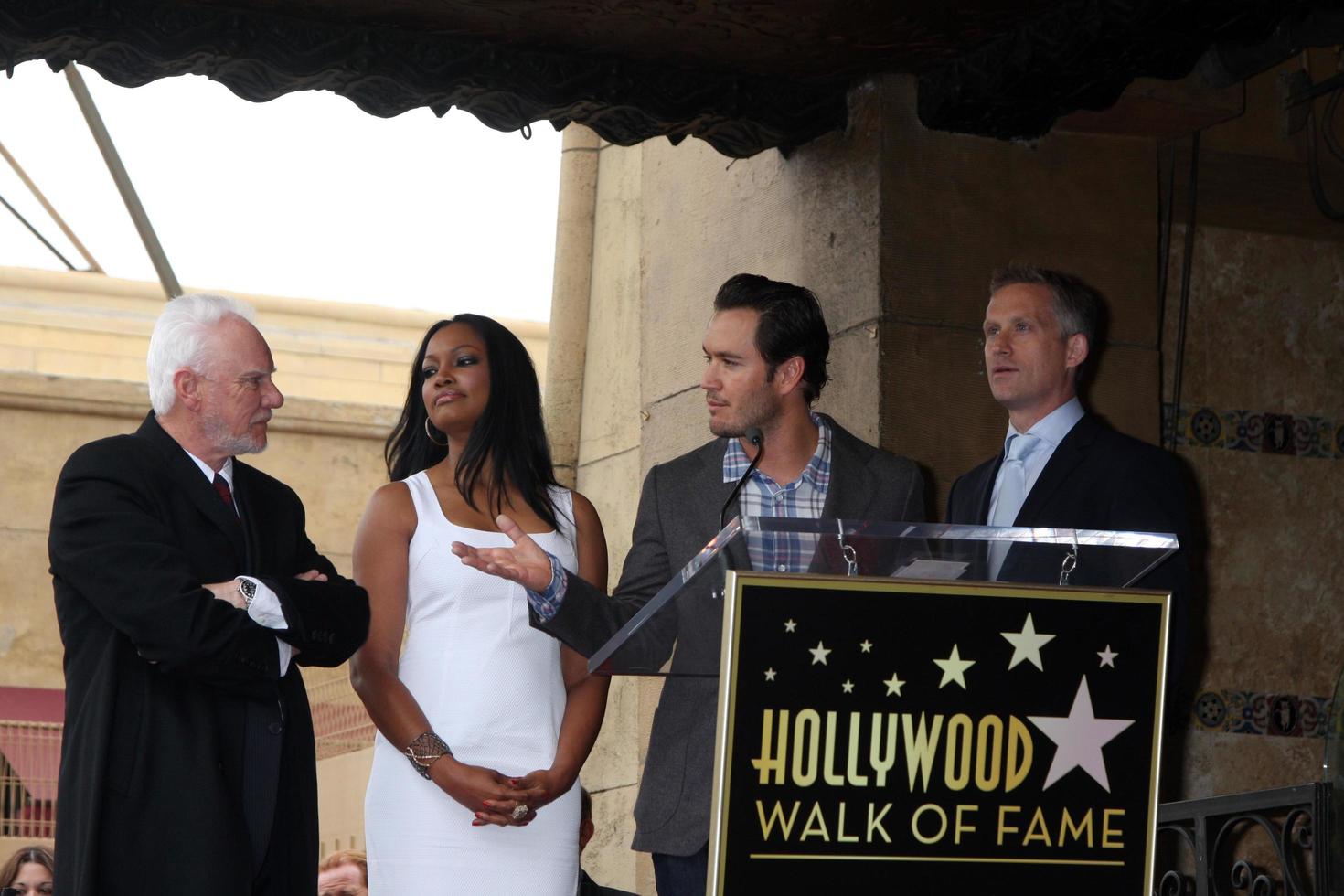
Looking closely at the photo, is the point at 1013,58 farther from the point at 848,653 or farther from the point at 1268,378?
the point at 848,653

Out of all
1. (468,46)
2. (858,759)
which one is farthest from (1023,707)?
(468,46)

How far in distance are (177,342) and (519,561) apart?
994 mm

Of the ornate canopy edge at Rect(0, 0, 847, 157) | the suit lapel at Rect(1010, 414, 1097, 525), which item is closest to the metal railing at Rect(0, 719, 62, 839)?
the ornate canopy edge at Rect(0, 0, 847, 157)

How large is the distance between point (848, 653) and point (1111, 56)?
8.20 feet

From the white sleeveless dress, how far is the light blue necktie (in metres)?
0.94

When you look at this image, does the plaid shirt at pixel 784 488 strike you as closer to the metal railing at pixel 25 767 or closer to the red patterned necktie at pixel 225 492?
the red patterned necktie at pixel 225 492

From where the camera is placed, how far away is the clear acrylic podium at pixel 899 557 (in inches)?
93.0

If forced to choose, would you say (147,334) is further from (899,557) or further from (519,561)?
(899,557)

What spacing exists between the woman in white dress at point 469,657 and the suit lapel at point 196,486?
35cm

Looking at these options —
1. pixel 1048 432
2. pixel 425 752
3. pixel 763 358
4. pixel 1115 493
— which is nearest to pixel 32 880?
pixel 425 752

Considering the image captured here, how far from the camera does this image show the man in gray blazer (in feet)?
11.0

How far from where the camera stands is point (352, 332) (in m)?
13.7

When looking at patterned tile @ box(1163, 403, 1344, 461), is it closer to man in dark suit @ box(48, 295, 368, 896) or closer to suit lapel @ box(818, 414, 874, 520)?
suit lapel @ box(818, 414, 874, 520)

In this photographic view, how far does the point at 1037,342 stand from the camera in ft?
11.9
